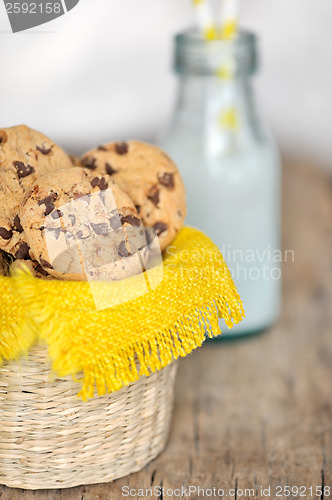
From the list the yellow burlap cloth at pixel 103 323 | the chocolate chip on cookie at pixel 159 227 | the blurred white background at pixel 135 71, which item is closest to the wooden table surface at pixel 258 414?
the yellow burlap cloth at pixel 103 323

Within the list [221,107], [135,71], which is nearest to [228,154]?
[221,107]

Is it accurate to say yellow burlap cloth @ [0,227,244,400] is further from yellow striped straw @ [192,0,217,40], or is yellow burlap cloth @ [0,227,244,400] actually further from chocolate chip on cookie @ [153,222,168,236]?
yellow striped straw @ [192,0,217,40]

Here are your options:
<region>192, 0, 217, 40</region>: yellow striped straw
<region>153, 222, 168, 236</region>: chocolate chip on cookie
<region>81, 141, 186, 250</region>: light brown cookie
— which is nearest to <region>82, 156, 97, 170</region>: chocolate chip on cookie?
<region>81, 141, 186, 250</region>: light brown cookie

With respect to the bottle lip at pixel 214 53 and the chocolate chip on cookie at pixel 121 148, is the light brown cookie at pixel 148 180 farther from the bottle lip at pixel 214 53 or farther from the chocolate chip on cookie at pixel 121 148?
the bottle lip at pixel 214 53

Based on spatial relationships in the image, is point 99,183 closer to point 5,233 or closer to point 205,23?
point 5,233

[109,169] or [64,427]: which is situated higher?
[109,169]

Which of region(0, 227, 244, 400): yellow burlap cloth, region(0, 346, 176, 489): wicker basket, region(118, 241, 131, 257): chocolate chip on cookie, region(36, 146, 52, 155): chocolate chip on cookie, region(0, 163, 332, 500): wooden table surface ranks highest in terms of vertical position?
region(36, 146, 52, 155): chocolate chip on cookie
